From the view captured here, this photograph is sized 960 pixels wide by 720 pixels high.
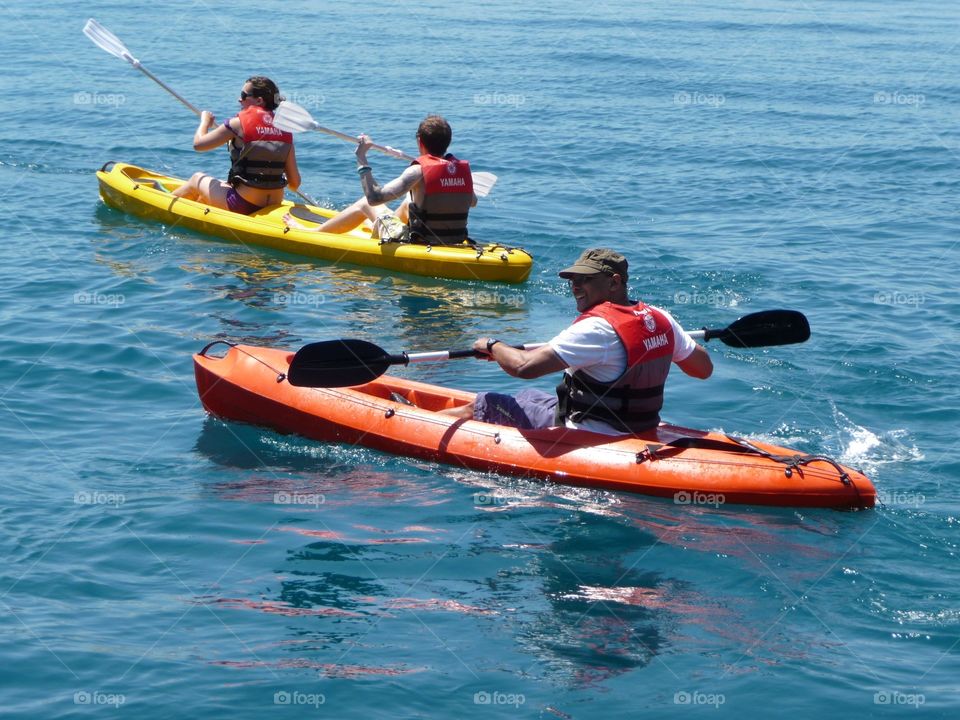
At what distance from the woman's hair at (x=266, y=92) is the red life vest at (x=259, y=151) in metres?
0.10

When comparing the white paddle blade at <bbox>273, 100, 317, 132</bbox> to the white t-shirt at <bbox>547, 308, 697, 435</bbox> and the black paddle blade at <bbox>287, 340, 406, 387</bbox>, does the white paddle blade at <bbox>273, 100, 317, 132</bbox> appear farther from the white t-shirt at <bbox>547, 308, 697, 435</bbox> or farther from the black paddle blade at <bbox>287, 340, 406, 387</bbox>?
the white t-shirt at <bbox>547, 308, 697, 435</bbox>

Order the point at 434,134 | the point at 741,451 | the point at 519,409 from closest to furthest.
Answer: the point at 741,451
the point at 519,409
the point at 434,134

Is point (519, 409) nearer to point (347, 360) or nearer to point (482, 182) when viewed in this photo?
point (347, 360)

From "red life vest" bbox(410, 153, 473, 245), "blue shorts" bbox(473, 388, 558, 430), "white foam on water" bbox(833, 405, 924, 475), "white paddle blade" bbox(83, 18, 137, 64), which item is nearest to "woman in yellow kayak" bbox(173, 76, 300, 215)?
"white paddle blade" bbox(83, 18, 137, 64)

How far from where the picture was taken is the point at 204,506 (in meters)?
6.88

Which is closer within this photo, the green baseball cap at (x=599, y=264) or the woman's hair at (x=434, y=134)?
the green baseball cap at (x=599, y=264)

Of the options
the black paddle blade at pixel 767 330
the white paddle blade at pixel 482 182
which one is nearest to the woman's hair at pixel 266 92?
the white paddle blade at pixel 482 182

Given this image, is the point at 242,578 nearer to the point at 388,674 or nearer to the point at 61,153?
the point at 388,674

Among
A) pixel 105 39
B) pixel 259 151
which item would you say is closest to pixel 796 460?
pixel 259 151

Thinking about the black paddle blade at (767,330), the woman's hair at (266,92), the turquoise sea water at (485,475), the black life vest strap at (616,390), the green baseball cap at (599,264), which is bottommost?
the turquoise sea water at (485,475)

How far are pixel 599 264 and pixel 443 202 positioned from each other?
187 inches

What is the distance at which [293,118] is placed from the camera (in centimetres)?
1123

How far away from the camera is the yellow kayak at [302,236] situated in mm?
11109

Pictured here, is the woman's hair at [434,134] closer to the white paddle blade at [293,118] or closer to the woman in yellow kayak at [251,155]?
the white paddle blade at [293,118]
